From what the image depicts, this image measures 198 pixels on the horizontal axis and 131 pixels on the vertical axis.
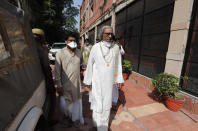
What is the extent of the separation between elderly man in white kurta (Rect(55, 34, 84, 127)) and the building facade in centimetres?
293

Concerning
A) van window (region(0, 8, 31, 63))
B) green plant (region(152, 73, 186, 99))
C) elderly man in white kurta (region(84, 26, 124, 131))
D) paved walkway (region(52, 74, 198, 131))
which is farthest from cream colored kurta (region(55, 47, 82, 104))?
green plant (region(152, 73, 186, 99))

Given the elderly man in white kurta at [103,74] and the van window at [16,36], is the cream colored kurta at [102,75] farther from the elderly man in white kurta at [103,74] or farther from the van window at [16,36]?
the van window at [16,36]

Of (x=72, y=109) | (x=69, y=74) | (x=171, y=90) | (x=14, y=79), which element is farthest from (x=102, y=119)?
(x=171, y=90)

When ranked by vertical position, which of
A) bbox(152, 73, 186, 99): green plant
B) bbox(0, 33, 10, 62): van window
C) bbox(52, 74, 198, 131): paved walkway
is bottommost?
bbox(52, 74, 198, 131): paved walkway

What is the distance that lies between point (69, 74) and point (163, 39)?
3.45 m

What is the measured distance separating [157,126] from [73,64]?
2.32 m

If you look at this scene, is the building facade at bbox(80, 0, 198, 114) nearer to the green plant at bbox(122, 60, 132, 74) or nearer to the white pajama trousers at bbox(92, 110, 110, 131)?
the green plant at bbox(122, 60, 132, 74)

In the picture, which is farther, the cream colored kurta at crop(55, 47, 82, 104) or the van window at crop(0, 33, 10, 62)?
the cream colored kurta at crop(55, 47, 82, 104)

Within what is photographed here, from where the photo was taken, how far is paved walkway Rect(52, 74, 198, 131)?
229cm

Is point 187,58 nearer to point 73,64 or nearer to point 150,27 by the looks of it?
point 150,27

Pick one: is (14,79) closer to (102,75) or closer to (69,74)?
(69,74)

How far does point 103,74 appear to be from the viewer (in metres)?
1.90

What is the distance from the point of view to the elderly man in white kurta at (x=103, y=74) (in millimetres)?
1912

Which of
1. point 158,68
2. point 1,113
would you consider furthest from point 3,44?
point 158,68
